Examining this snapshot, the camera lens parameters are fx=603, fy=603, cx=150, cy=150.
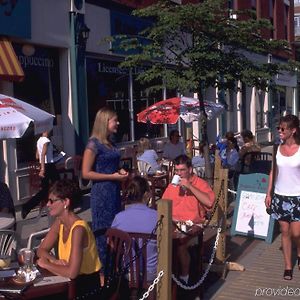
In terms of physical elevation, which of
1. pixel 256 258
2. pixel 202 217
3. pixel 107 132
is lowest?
pixel 256 258

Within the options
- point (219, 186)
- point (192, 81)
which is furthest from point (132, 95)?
point (219, 186)

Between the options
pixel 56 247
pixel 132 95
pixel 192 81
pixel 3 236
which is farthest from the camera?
A: pixel 132 95

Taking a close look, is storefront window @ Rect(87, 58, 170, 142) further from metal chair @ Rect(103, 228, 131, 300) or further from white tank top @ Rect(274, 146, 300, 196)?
metal chair @ Rect(103, 228, 131, 300)

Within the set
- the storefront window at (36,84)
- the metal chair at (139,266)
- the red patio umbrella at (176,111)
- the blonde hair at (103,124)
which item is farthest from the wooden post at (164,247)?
the red patio umbrella at (176,111)

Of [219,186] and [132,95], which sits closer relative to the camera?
[219,186]

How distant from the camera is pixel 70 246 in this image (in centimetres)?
430

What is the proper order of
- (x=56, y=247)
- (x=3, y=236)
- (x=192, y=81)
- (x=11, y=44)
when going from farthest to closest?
(x=11, y=44) < (x=192, y=81) < (x=3, y=236) < (x=56, y=247)

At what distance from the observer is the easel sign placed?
8.29m

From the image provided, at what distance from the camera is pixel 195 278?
5848 millimetres

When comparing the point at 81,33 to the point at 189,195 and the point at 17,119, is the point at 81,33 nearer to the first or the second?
the point at 17,119

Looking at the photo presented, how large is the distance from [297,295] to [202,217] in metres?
1.26

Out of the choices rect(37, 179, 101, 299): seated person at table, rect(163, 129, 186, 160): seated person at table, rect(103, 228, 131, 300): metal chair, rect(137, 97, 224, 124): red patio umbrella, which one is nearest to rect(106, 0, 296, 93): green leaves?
rect(137, 97, 224, 124): red patio umbrella

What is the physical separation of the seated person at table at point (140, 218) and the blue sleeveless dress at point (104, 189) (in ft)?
2.48

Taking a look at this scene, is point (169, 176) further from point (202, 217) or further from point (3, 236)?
point (3, 236)
